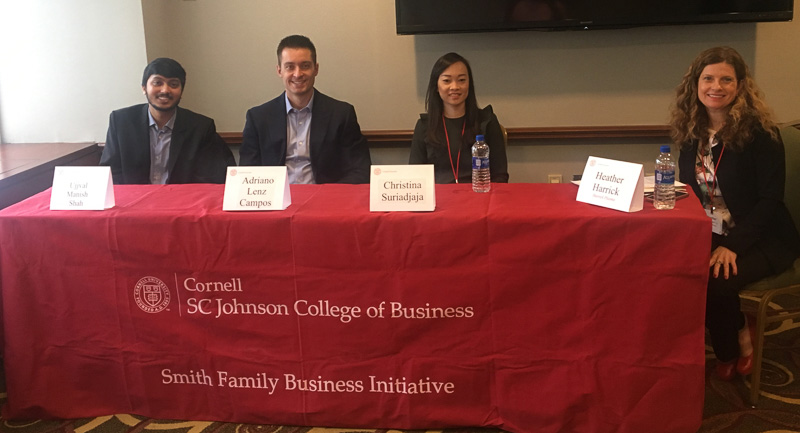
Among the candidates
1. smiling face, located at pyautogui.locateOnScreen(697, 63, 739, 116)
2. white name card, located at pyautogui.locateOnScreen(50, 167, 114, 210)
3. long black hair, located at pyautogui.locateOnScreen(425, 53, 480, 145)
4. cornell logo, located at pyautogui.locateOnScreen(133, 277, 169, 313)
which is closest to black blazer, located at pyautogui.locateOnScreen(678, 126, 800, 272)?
smiling face, located at pyautogui.locateOnScreen(697, 63, 739, 116)

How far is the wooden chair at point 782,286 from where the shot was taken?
2105 millimetres

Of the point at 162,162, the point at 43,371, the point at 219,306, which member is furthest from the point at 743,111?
the point at 43,371

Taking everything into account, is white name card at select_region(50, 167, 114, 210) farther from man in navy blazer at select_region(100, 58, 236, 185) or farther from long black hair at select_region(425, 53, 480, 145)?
long black hair at select_region(425, 53, 480, 145)

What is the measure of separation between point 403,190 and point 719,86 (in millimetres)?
1149

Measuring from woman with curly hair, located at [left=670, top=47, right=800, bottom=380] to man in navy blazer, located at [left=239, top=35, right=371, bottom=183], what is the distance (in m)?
1.28

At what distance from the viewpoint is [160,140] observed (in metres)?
2.84

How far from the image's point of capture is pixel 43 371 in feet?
7.02

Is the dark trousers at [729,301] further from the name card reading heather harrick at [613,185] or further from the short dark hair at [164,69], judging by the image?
the short dark hair at [164,69]

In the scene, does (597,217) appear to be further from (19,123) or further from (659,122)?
(19,123)

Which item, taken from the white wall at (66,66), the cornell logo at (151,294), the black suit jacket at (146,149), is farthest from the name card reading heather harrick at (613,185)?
the white wall at (66,66)

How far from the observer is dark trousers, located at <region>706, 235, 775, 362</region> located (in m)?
2.15

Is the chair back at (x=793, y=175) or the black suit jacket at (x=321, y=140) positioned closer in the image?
the chair back at (x=793, y=175)

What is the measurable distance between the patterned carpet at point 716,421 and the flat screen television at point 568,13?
167 cm

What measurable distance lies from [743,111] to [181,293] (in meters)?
1.87
